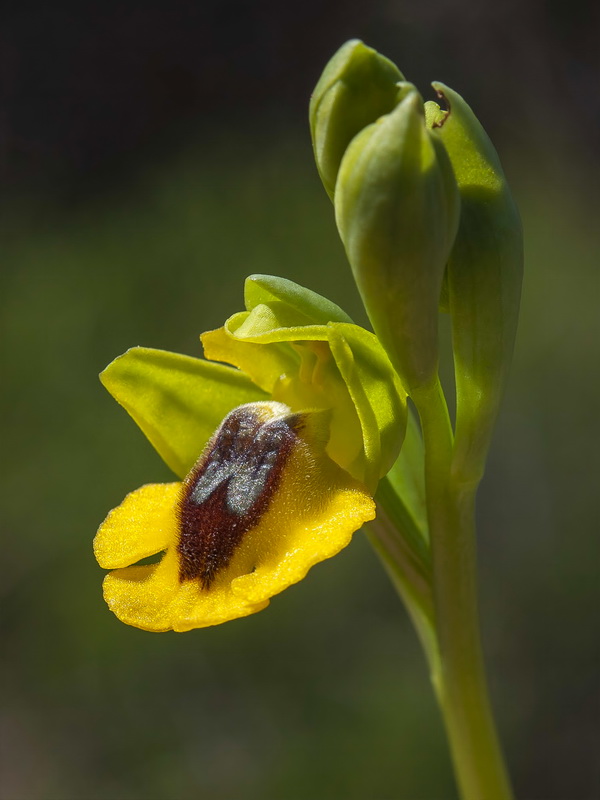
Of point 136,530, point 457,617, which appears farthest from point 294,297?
point 457,617

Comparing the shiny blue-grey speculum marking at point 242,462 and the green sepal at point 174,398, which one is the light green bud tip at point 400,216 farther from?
the green sepal at point 174,398

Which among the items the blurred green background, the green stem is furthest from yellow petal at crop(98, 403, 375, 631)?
the blurred green background

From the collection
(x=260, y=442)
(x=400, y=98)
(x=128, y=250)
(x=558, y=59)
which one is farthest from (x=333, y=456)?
(x=558, y=59)

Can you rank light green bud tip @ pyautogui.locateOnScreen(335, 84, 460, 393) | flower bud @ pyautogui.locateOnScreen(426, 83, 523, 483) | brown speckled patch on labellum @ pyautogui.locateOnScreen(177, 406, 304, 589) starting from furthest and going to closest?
1. brown speckled patch on labellum @ pyautogui.locateOnScreen(177, 406, 304, 589)
2. flower bud @ pyautogui.locateOnScreen(426, 83, 523, 483)
3. light green bud tip @ pyautogui.locateOnScreen(335, 84, 460, 393)

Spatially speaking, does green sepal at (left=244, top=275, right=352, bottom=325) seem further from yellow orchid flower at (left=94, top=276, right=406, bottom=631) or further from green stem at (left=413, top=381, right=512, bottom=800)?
green stem at (left=413, top=381, right=512, bottom=800)

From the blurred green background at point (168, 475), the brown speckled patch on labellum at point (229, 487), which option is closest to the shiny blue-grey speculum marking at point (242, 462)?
the brown speckled patch on labellum at point (229, 487)

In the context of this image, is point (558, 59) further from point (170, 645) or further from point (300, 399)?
point (300, 399)
